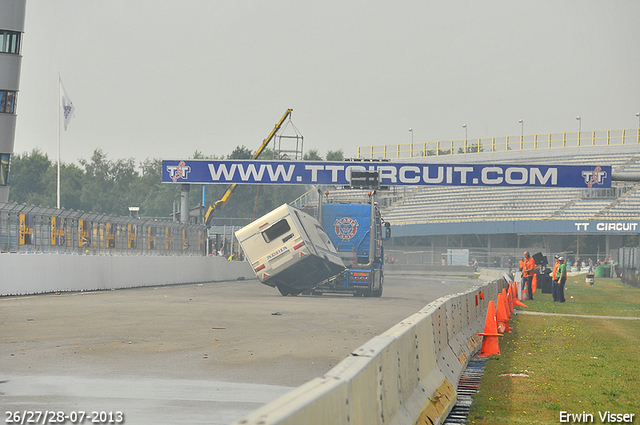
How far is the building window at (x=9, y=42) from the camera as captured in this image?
33906mm

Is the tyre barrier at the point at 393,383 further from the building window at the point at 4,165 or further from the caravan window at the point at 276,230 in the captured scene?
the building window at the point at 4,165

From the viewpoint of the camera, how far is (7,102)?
34.3 m

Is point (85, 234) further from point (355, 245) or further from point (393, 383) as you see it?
point (393, 383)

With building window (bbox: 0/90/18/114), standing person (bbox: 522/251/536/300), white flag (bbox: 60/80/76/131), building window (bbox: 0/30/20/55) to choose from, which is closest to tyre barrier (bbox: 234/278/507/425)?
standing person (bbox: 522/251/536/300)

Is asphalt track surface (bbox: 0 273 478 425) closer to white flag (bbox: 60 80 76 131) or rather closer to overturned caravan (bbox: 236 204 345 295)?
overturned caravan (bbox: 236 204 345 295)

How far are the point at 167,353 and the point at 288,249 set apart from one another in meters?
14.9

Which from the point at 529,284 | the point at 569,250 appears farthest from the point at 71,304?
the point at 569,250

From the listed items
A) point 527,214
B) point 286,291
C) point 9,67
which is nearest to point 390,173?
point 286,291

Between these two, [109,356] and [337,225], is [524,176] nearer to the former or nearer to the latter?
[337,225]

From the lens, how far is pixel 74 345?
40.7ft

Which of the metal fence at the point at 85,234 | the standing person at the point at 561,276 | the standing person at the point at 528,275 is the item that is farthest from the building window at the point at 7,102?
the standing person at the point at 561,276

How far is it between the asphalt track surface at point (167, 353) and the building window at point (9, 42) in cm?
1591

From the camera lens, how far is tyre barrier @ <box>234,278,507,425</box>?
145 inches

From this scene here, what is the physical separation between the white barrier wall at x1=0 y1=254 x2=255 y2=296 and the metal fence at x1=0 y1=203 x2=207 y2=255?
11.9 inches
